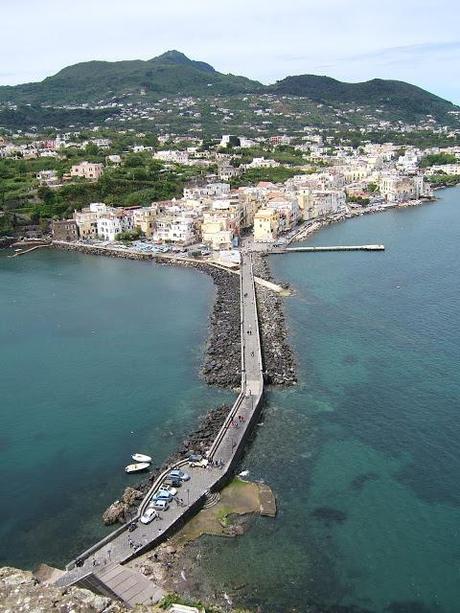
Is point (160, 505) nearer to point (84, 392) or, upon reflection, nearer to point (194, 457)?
point (194, 457)

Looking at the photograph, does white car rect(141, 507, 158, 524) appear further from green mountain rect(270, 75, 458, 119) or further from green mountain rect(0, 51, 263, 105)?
green mountain rect(270, 75, 458, 119)

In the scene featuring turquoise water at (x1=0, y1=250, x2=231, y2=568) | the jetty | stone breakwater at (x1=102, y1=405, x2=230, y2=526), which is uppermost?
stone breakwater at (x1=102, y1=405, x2=230, y2=526)

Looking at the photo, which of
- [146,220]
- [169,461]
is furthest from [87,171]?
[169,461]

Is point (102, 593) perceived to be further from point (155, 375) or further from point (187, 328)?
point (187, 328)

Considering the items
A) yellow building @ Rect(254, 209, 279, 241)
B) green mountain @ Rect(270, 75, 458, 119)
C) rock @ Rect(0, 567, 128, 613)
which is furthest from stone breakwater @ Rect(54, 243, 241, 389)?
green mountain @ Rect(270, 75, 458, 119)

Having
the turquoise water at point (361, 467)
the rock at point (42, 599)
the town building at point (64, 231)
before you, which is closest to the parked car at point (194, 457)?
the turquoise water at point (361, 467)

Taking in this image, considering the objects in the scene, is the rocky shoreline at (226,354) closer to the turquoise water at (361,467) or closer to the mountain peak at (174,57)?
the turquoise water at (361,467)
